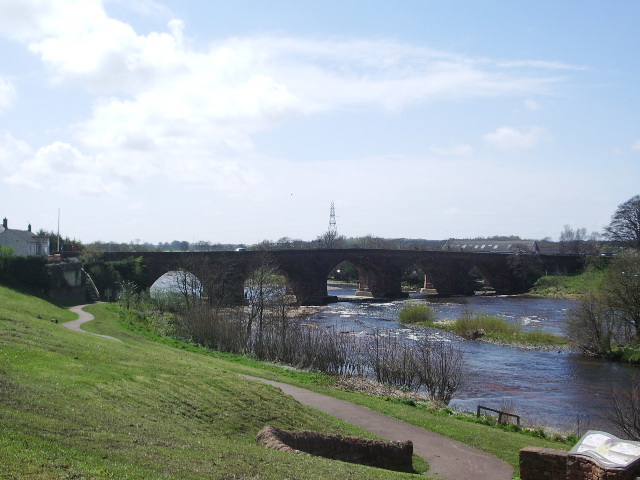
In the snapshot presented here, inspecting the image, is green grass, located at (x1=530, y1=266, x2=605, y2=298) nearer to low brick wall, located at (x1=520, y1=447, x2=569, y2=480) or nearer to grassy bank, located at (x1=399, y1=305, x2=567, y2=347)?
grassy bank, located at (x1=399, y1=305, x2=567, y2=347)

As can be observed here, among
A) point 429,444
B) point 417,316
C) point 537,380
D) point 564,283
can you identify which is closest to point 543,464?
point 429,444

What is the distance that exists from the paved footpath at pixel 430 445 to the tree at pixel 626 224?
292ft

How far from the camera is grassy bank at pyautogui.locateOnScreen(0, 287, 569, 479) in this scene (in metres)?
10.2

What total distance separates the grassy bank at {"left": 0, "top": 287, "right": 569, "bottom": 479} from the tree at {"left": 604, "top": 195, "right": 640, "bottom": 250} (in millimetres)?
88352

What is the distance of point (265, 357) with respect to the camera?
4031cm

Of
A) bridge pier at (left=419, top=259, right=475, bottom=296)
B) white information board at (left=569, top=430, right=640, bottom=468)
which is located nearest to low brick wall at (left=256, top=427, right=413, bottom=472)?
white information board at (left=569, top=430, right=640, bottom=468)

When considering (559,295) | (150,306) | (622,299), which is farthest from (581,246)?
(150,306)

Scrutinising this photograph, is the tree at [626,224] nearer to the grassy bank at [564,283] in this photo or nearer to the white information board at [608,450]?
the grassy bank at [564,283]

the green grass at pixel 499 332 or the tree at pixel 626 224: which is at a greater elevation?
the tree at pixel 626 224

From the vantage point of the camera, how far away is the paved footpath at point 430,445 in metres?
17.2

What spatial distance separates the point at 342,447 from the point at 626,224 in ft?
330

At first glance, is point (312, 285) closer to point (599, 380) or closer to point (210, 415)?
point (599, 380)

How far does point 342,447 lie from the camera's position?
51.7ft

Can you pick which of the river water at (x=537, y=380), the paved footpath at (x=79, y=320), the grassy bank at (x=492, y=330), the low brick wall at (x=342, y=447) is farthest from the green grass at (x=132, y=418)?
the grassy bank at (x=492, y=330)
